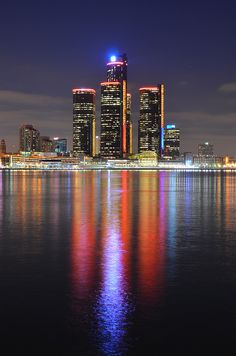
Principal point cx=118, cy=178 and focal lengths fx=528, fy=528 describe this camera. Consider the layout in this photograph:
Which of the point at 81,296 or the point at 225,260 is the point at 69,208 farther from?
the point at 81,296

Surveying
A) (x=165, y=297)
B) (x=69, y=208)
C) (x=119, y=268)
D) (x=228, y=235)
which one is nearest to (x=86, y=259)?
(x=119, y=268)

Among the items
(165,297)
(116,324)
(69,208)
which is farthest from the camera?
(69,208)

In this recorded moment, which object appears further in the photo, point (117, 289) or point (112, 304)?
point (117, 289)

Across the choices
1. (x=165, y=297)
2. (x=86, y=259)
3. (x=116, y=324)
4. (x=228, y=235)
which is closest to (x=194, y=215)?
(x=228, y=235)

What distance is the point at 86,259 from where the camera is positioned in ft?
58.3

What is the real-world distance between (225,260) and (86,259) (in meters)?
4.71

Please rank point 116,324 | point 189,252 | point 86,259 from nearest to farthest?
point 116,324 < point 86,259 < point 189,252

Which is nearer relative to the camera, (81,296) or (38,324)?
(38,324)

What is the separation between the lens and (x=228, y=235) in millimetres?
24250

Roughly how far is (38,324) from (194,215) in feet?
76.8

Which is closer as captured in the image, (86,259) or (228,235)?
(86,259)

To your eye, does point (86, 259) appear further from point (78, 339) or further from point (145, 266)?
point (78, 339)

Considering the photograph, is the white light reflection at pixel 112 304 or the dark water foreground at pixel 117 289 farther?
the dark water foreground at pixel 117 289

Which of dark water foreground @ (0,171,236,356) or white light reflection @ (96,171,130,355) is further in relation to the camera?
dark water foreground @ (0,171,236,356)
